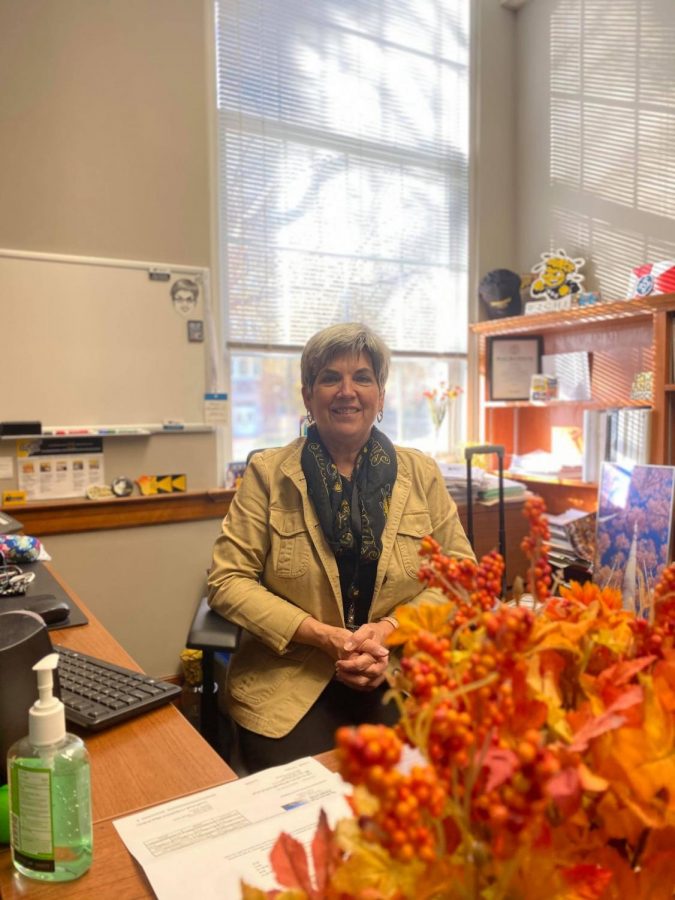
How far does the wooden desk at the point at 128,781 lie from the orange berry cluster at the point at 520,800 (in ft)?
1.52

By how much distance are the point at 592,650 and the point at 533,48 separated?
152 inches

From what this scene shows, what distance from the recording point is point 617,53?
306 centimetres

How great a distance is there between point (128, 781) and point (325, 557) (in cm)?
76

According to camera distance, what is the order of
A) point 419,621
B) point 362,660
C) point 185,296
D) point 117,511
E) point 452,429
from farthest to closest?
point 452,429 → point 185,296 → point 117,511 → point 362,660 → point 419,621

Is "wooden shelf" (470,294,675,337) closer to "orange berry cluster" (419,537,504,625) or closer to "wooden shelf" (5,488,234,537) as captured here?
"wooden shelf" (5,488,234,537)

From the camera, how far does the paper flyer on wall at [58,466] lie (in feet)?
8.17

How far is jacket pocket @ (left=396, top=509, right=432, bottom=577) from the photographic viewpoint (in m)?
1.56

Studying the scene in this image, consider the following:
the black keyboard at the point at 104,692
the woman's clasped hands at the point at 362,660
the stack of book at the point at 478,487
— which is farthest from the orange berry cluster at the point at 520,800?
the stack of book at the point at 478,487

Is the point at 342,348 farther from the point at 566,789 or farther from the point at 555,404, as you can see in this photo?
the point at 555,404

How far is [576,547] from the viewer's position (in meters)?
2.76

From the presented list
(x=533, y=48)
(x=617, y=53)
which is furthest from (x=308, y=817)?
(x=533, y=48)

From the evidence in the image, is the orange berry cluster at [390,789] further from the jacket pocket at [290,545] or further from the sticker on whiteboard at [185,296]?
the sticker on whiteboard at [185,296]

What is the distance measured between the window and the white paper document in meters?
2.31

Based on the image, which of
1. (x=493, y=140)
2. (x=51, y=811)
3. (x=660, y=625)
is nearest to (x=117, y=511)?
(x=51, y=811)
